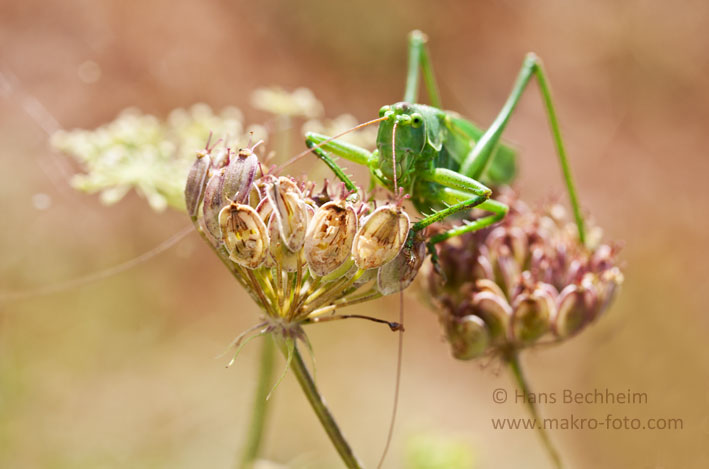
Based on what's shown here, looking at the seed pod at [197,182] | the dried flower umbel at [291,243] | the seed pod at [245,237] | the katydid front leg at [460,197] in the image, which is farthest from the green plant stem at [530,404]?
the seed pod at [197,182]

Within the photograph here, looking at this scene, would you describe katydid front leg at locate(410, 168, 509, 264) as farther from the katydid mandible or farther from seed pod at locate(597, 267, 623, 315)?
seed pod at locate(597, 267, 623, 315)

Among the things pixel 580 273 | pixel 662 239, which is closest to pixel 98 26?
pixel 580 273

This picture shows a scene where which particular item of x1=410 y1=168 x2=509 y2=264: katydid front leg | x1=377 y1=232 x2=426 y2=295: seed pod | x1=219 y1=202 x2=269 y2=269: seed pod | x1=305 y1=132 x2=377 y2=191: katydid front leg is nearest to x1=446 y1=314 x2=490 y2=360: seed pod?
x1=410 y1=168 x2=509 y2=264: katydid front leg

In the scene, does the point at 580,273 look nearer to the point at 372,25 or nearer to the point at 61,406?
the point at 61,406

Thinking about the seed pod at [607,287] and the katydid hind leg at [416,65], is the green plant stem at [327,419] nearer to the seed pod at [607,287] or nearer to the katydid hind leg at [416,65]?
the seed pod at [607,287]

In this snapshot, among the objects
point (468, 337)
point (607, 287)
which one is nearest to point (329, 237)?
point (468, 337)

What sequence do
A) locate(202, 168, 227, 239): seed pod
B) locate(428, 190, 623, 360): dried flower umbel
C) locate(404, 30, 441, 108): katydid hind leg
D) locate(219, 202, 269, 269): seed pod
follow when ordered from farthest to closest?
Answer: 1. locate(404, 30, 441, 108): katydid hind leg
2. locate(428, 190, 623, 360): dried flower umbel
3. locate(202, 168, 227, 239): seed pod
4. locate(219, 202, 269, 269): seed pod

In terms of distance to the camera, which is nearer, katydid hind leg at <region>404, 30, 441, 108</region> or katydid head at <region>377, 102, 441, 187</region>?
katydid head at <region>377, 102, 441, 187</region>
